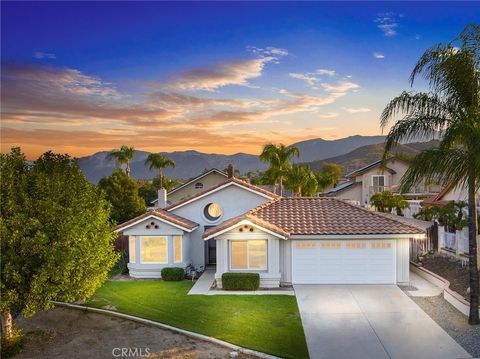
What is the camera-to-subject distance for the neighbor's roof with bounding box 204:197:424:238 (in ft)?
62.3

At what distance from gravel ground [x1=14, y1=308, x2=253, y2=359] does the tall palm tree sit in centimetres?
2974

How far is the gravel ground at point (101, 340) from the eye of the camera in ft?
37.4

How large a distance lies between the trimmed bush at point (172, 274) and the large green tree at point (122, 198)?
18288mm

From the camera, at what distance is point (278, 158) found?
42812mm

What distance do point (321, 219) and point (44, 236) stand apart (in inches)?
529

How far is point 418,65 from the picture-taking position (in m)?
12.9

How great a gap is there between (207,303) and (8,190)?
857 cm

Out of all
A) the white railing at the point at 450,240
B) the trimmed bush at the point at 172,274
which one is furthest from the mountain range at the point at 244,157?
the trimmed bush at the point at 172,274

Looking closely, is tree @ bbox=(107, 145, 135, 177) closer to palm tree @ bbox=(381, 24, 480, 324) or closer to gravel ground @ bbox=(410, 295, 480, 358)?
gravel ground @ bbox=(410, 295, 480, 358)

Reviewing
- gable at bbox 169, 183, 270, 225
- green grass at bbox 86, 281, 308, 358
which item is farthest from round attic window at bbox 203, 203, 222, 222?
green grass at bbox 86, 281, 308, 358

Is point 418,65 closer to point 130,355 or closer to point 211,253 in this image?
point 130,355

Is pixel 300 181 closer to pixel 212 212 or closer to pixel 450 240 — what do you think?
pixel 212 212
